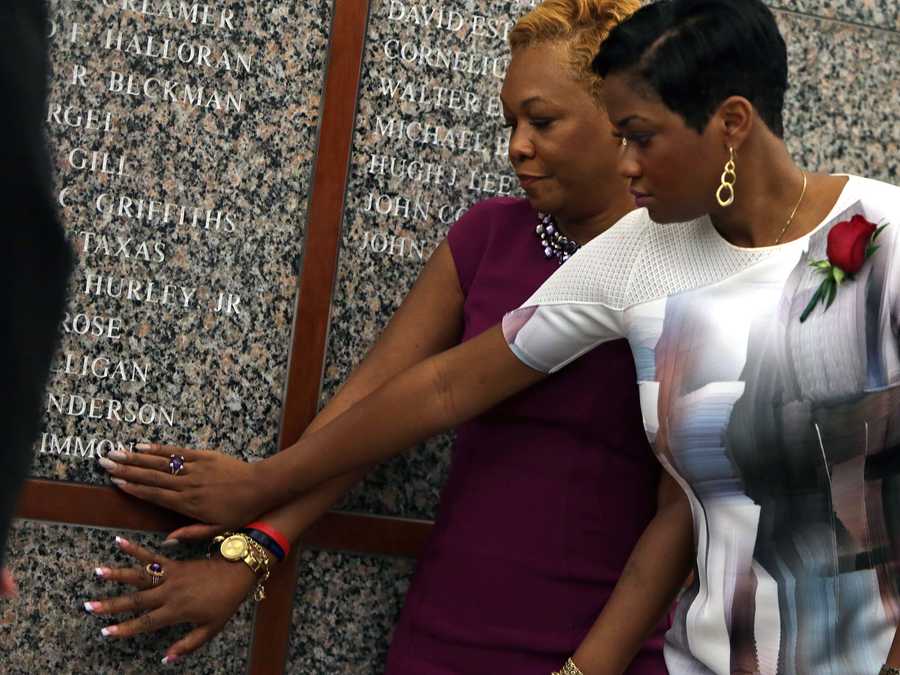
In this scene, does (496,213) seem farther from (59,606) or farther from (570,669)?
(59,606)

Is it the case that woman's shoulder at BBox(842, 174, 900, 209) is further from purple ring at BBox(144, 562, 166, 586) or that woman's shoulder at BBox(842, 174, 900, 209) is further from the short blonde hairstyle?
purple ring at BBox(144, 562, 166, 586)

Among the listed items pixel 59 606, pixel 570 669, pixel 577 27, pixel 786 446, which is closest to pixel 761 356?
pixel 786 446

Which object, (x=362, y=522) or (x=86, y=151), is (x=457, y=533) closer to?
(x=362, y=522)

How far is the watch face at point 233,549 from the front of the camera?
2135 mm

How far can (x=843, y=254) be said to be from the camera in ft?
5.22

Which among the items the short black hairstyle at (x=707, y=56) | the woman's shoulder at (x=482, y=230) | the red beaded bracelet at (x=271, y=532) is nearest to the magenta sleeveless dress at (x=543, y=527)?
the woman's shoulder at (x=482, y=230)

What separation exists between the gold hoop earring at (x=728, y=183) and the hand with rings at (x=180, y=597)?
96cm

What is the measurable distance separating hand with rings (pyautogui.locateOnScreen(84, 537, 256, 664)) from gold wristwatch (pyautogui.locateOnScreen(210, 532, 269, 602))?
13 mm

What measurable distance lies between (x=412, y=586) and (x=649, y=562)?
0.50m

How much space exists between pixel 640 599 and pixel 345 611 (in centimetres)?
73

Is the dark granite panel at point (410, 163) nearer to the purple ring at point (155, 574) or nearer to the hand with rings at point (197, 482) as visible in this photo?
the hand with rings at point (197, 482)

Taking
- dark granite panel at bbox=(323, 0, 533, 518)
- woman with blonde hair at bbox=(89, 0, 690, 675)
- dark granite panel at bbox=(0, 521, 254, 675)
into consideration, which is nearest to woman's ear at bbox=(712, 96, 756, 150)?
woman with blonde hair at bbox=(89, 0, 690, 675)

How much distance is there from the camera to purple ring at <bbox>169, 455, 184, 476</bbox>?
2242 mm

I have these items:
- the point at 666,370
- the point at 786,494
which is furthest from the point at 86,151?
the point at 786,494
